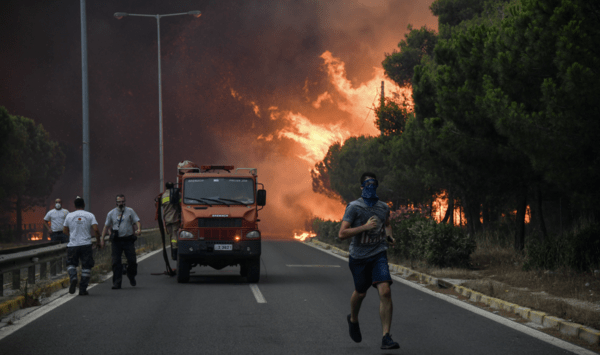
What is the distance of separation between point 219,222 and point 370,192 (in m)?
8.18

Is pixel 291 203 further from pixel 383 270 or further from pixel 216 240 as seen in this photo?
pixel 383 270

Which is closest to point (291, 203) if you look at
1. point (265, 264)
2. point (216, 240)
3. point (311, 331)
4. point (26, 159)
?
point (26, 159)

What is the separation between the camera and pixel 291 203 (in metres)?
90.6

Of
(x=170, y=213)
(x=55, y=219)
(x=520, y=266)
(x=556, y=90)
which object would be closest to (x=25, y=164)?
(x=55, y=219)

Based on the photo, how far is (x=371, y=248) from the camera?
7230 millimetres

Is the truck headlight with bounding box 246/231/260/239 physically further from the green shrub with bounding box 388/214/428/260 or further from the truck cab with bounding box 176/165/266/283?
the green shrub with bounding box 388/214/428/260

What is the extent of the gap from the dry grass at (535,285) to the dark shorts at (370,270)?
9.75 feet

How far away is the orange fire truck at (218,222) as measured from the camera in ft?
48.8

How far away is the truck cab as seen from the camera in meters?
14.9

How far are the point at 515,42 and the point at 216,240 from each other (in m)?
7.94

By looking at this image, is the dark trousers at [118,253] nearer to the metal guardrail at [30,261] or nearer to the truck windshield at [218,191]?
the metal guardrail at [30,261]

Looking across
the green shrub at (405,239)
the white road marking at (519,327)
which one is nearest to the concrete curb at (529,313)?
the white road marking at (519,327)

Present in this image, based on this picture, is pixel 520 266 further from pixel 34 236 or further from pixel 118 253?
pixel 34 236

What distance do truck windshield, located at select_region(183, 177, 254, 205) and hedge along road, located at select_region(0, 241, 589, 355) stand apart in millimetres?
2093
